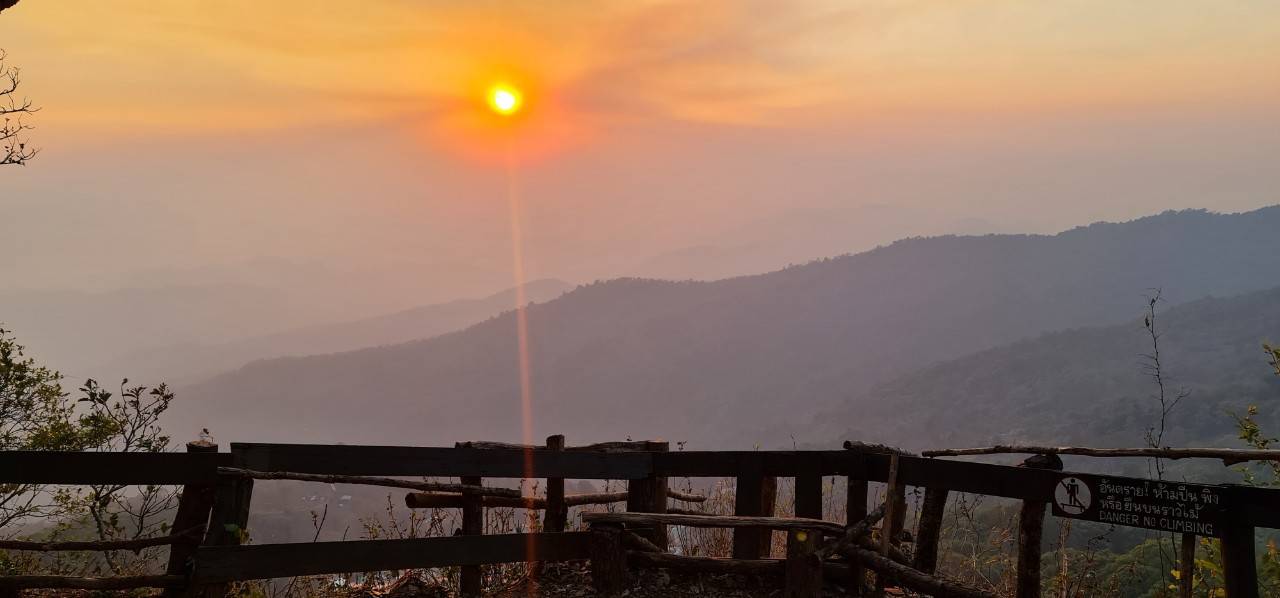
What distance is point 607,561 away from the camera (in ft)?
26.7

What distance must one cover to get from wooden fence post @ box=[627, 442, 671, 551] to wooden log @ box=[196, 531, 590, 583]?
0.72m

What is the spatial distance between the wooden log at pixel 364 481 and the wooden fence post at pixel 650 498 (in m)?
1.16

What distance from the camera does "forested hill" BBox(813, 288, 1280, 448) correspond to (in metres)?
121

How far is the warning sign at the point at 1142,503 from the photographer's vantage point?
6.29 m

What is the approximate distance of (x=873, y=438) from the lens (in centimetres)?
14412

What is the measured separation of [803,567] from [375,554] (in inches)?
145

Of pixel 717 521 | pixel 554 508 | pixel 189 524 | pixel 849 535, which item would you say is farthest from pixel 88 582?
pixel 849 535

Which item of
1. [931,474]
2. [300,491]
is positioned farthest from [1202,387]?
[931,474]

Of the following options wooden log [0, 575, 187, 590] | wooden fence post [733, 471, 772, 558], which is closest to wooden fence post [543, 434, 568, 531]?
wooden fence post [733, 471, 772, 558]

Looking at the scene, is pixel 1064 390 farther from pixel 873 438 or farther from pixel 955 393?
pixel 873 438

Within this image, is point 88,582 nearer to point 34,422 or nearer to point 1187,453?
point 34,422

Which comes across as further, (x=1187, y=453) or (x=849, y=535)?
(x=849, y=535)

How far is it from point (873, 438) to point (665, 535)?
142 metres

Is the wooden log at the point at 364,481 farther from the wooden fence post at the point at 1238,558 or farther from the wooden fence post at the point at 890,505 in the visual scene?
the wooden fence post at the point at 1238,558
